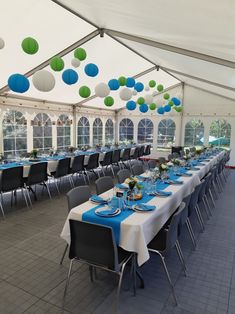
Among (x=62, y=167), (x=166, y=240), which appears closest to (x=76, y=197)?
(x=166, y=240)

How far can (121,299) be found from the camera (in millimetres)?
2680

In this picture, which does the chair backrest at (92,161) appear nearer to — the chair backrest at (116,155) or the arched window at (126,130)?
the chair backrest at (116,155)

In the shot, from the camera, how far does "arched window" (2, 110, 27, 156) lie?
27.1 ft

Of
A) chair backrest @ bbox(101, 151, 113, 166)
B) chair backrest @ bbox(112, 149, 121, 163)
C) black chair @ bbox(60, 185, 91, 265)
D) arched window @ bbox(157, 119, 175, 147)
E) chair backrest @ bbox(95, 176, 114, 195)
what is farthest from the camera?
arched window @ bbox(157, 119, 175, 147)

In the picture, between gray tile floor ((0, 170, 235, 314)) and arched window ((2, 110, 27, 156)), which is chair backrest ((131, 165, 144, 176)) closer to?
gray tile floor ((0, 170, 235, 314))

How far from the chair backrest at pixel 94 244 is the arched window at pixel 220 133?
11.2m

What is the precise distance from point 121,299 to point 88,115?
400 inches

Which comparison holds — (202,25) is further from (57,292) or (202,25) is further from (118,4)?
(57,292)

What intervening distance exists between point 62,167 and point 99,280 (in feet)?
13.2

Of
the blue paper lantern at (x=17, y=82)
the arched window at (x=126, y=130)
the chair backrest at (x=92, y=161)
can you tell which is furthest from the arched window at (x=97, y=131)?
the blue paper lantern at (x=17, y=82)

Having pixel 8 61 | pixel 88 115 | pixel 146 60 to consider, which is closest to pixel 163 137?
pixel 88 115

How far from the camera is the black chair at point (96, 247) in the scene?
2.35 meters

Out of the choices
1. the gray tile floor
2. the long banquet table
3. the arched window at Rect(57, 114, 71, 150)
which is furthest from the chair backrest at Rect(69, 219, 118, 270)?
the arched window at Rect(57, 114, 71, 150)

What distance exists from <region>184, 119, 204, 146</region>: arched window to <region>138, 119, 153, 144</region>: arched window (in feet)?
6.41
